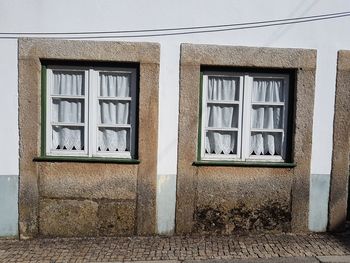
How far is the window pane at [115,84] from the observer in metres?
5.58

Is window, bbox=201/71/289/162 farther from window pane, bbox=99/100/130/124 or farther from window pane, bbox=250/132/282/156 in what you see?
window pane, bbox=99/100/130/124

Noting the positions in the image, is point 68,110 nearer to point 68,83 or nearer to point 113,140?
point 68,83

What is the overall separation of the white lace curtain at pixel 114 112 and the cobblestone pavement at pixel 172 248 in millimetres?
1448

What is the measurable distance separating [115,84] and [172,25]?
4.07 ft

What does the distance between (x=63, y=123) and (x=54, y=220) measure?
148cm

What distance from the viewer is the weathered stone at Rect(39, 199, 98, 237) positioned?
549 centimetres

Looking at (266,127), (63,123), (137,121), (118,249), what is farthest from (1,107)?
(266,127)

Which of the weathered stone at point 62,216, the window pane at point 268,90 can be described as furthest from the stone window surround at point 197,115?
the weathered stone at point 62,216

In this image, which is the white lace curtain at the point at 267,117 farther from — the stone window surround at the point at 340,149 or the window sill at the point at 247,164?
the stone window surround at the point at 340,149

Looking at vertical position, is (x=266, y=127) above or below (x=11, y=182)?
above

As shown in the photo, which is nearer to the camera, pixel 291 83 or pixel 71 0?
pixel 71 0

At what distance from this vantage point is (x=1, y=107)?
536 cm

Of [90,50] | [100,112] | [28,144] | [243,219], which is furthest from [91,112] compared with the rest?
[243,219]

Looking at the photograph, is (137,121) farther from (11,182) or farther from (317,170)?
(317,170)
